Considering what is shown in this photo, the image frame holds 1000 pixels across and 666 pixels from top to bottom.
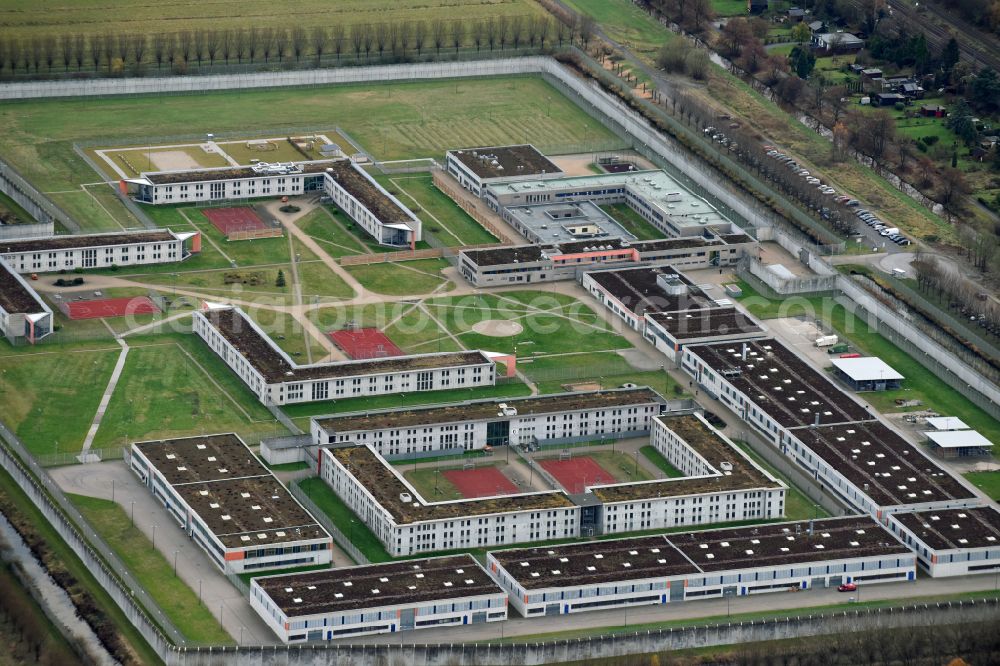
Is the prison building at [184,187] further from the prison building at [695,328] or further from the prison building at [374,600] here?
the prison building at [374,600]

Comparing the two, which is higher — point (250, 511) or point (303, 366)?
point (250, 511)

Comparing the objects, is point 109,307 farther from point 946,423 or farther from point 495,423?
point 946,423

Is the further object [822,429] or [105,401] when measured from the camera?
[105,401]

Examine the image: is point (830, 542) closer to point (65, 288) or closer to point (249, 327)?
point (249, 327)

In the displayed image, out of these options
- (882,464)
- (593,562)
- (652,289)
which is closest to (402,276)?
(652,289)

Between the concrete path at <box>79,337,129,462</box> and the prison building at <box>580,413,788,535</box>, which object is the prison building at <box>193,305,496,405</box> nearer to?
the concrete path at <box>79,337,129,462</box>

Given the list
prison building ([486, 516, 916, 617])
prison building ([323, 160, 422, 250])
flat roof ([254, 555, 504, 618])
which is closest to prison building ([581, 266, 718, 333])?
prison building ([323, 160, 422, 250])

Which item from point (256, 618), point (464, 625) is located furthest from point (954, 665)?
point (256, 618)
